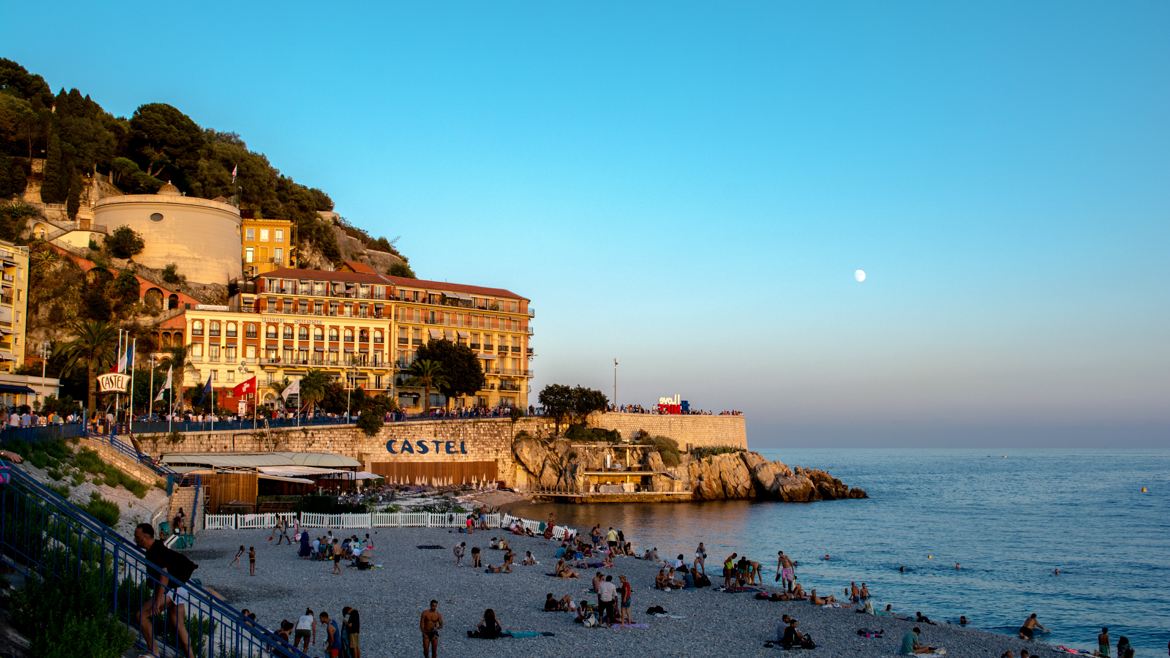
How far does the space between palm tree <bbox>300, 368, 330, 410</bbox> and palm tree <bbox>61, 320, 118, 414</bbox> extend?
1433 centimetres

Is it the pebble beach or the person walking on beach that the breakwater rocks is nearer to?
the pebble beach

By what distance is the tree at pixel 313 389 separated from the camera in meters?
72.6

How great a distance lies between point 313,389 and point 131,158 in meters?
36.3

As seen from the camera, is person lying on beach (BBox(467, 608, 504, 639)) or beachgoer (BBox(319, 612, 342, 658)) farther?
person lying on beach (BBox(467, 608, 504, 639))

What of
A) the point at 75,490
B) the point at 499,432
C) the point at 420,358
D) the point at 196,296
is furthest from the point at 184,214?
the point at 75,490

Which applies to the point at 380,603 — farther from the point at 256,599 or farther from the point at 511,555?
the point at 511,555

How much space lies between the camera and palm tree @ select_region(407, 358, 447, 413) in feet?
257

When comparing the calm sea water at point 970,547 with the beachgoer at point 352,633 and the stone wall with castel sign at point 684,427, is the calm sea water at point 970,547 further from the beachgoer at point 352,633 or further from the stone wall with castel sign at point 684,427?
the beachgoer at point 352,633

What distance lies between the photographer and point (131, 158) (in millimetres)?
91062

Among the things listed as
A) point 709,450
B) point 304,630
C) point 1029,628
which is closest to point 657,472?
point 709,450

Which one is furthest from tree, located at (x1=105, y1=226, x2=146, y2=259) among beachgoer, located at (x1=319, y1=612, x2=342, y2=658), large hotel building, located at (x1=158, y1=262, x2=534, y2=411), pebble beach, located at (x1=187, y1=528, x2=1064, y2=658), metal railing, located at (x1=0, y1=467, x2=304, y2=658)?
metal railing, located at (x1=0, y1=467, x2=304, y2=658)

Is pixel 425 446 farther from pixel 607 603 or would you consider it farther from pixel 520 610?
pixel 607 603

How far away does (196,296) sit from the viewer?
80.1 m

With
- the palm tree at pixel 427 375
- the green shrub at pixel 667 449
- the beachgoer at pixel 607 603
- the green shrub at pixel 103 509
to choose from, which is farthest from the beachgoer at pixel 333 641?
the green shrub at pixel 667 449
